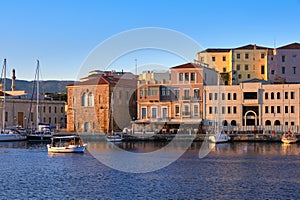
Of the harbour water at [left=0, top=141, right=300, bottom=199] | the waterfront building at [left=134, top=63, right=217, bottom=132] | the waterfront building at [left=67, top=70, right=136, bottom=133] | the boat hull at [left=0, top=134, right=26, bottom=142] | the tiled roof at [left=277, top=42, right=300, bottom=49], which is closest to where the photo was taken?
the harbour water at [left=0, top=141, right=300, bottom=199]

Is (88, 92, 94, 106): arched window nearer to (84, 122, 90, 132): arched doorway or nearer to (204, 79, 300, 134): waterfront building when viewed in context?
(84, 122, 90, 132): arched doorway

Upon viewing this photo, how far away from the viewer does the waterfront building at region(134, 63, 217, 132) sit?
82562 mm

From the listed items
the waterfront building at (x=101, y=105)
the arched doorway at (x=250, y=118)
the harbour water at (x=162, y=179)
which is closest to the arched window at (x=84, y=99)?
the waterfront building at (x=101, y=105)

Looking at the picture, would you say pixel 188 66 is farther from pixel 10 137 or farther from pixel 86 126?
pixel 10 137

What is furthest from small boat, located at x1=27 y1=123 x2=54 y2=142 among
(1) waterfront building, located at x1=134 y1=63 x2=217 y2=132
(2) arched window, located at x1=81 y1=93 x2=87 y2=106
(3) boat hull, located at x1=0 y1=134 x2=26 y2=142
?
(1) waterfront building, located at x1=134 y1=63 x2=217 y2=132

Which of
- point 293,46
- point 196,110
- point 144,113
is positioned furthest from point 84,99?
point 293,46

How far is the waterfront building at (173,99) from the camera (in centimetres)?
8256

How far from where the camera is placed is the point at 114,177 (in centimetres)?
3978

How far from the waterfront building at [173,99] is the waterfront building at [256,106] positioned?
5.96ft

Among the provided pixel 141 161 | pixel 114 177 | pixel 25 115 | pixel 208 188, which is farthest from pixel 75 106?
pixel 208 188

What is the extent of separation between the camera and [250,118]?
81.6 meters

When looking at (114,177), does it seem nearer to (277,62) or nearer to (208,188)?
(208,188)

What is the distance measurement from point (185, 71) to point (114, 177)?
148 ft

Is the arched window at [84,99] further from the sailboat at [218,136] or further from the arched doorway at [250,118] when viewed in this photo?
the arched doorway at [250,118]
